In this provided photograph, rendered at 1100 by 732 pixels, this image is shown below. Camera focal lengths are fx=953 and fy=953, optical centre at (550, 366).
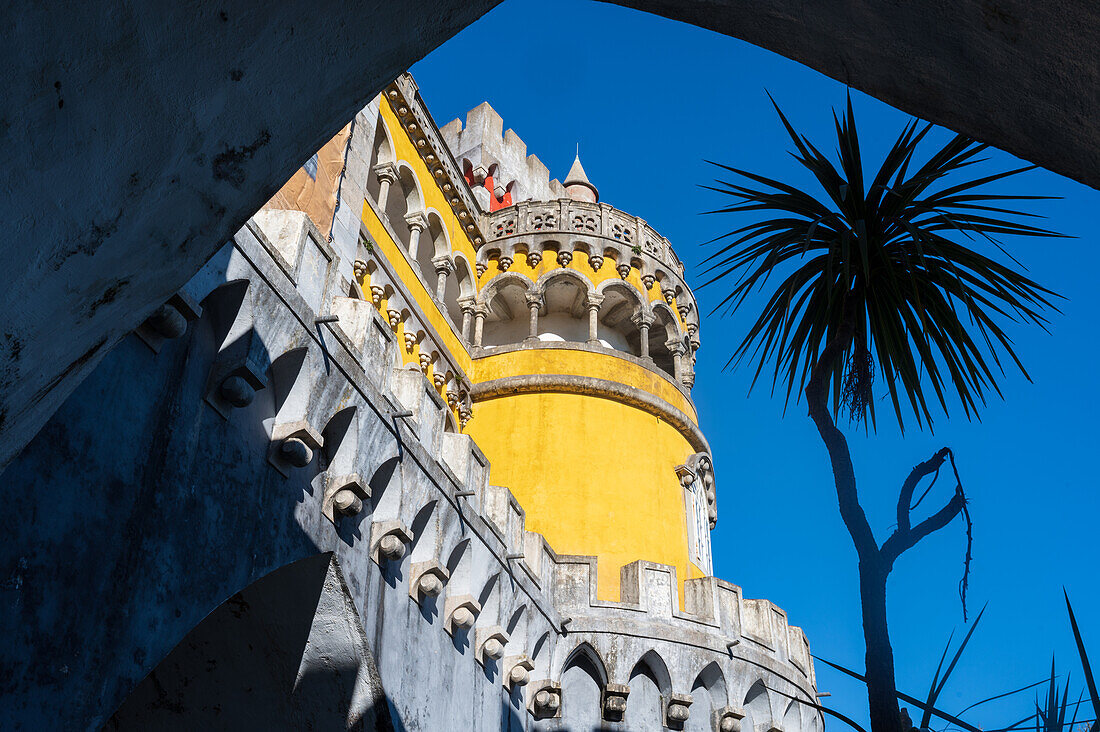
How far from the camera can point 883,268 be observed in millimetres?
7473

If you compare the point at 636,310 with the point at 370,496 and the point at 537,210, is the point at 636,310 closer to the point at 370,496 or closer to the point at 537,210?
the point at 537,210

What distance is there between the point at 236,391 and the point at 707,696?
10.0 m

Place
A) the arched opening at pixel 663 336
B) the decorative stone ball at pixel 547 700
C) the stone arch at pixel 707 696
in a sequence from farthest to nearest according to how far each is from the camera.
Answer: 1. the arched opening at pixel 663 336
2. the stone arch at pixel 707 696
3. the decorative stone ball at pixel 547 700

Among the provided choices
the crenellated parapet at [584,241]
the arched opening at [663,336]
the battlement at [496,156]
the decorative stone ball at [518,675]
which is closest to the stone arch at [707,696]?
the decorative stone ball at [518,675]

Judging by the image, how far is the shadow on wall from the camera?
812cm

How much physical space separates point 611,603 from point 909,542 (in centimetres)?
765

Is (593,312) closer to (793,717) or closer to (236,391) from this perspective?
(793,717)

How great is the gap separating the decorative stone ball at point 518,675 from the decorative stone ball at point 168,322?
6870mm

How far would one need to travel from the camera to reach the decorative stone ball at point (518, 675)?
445 inches

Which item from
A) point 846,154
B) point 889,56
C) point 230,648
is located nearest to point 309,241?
point 230,648

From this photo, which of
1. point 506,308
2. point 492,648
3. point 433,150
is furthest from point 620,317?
point 492,648

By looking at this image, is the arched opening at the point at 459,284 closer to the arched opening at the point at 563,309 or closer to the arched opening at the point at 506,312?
the arched opening at the point at 506,312

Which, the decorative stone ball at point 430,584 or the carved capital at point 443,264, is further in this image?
the carved capital at point 443,264

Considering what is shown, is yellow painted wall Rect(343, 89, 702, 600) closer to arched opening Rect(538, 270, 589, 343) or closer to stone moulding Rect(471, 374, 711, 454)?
stone moulding Rect(471, 374, 711, 454)
